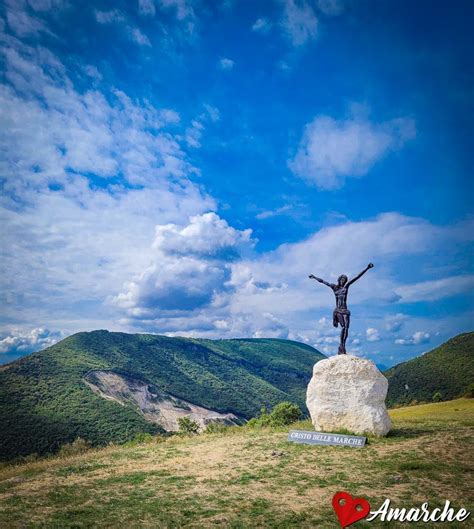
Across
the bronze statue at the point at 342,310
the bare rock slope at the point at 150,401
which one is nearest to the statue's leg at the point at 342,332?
the bronze statue at the point at 342,310

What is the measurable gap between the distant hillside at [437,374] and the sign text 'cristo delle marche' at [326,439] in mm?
59246

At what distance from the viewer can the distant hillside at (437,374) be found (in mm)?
70125

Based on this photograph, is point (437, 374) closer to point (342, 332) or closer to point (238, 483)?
point (342, 332)

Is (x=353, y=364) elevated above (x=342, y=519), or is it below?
above

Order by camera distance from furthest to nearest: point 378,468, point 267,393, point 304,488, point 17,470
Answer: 1. point 267,393
2. point 17,470
3. point 378,468
4. point 304,488

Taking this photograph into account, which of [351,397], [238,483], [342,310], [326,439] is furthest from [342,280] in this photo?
[238,483]

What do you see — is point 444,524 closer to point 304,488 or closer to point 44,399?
point 304,488

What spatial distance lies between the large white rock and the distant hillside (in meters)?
57.7

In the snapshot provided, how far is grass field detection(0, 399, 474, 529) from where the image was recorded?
9.33m

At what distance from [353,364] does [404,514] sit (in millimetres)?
9117

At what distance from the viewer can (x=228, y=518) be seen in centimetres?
915

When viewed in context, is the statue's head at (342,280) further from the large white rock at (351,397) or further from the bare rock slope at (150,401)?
the bare rock slope at (150,401)

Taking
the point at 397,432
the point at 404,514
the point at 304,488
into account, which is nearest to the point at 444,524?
the point at 404,514

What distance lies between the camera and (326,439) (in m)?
16.5
